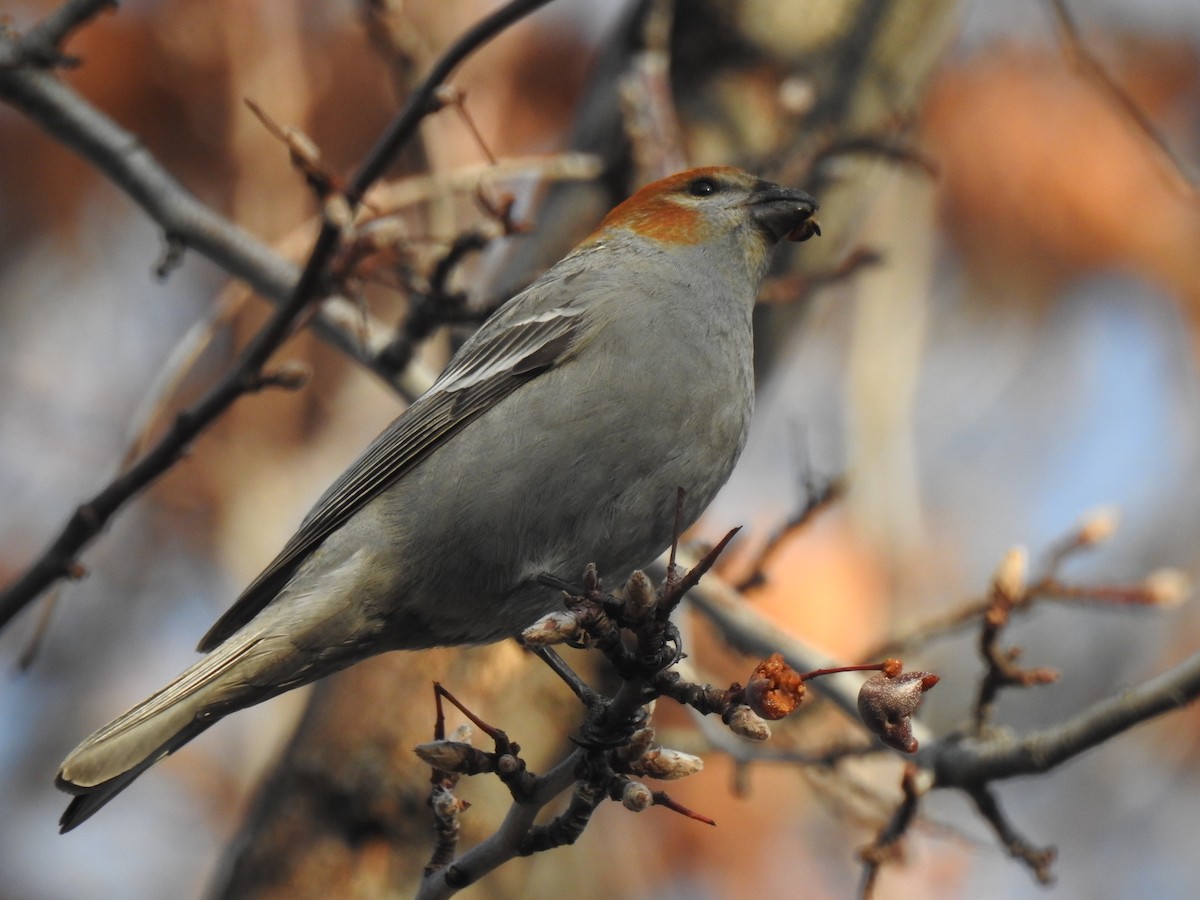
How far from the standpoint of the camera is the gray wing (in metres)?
3.59

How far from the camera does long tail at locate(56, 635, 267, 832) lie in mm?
2844

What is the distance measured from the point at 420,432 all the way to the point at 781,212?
1522 millimetres

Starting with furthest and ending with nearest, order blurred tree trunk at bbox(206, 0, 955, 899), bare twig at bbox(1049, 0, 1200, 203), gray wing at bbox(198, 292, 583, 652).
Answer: blurred tree trunk at bbox(206, 0, 955, 899), bare twig at bbox(1049, 0, 1200, 203), gray wing at bbox(198, 292, 583, 652)

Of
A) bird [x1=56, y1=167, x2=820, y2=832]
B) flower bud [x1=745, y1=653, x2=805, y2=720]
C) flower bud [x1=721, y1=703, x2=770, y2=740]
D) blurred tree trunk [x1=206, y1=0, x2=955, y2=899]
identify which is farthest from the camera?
blurred tree trunk [x1=206, y1=0, x2=955, y2=899]

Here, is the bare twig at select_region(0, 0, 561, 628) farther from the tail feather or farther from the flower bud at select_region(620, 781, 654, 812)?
the flower bud at select_region(620, 781, 654, 812)

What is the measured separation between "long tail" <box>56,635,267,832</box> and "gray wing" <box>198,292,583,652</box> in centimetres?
32

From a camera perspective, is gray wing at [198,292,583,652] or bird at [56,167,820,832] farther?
gray wing at [198,292,583,652]

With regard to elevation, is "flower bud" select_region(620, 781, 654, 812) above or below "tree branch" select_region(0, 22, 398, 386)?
below

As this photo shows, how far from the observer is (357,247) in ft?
12.1

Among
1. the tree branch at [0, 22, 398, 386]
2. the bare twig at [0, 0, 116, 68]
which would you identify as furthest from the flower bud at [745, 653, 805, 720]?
the bare twig at [0, 0, 116, 68]

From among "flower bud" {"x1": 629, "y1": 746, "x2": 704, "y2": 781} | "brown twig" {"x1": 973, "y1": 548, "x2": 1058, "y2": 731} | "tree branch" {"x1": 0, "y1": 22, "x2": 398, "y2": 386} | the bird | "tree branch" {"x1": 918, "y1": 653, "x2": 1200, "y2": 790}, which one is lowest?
"tree branch" {"x1": 918, "y1": 653, "x2": 1200, "y2": 790}

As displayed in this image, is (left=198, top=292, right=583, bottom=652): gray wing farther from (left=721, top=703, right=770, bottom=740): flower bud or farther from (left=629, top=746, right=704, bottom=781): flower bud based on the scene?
(left=721, top=703, right=770, bottom=740): flower bud

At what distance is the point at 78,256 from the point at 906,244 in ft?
21.8

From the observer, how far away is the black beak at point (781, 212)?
4.06m
